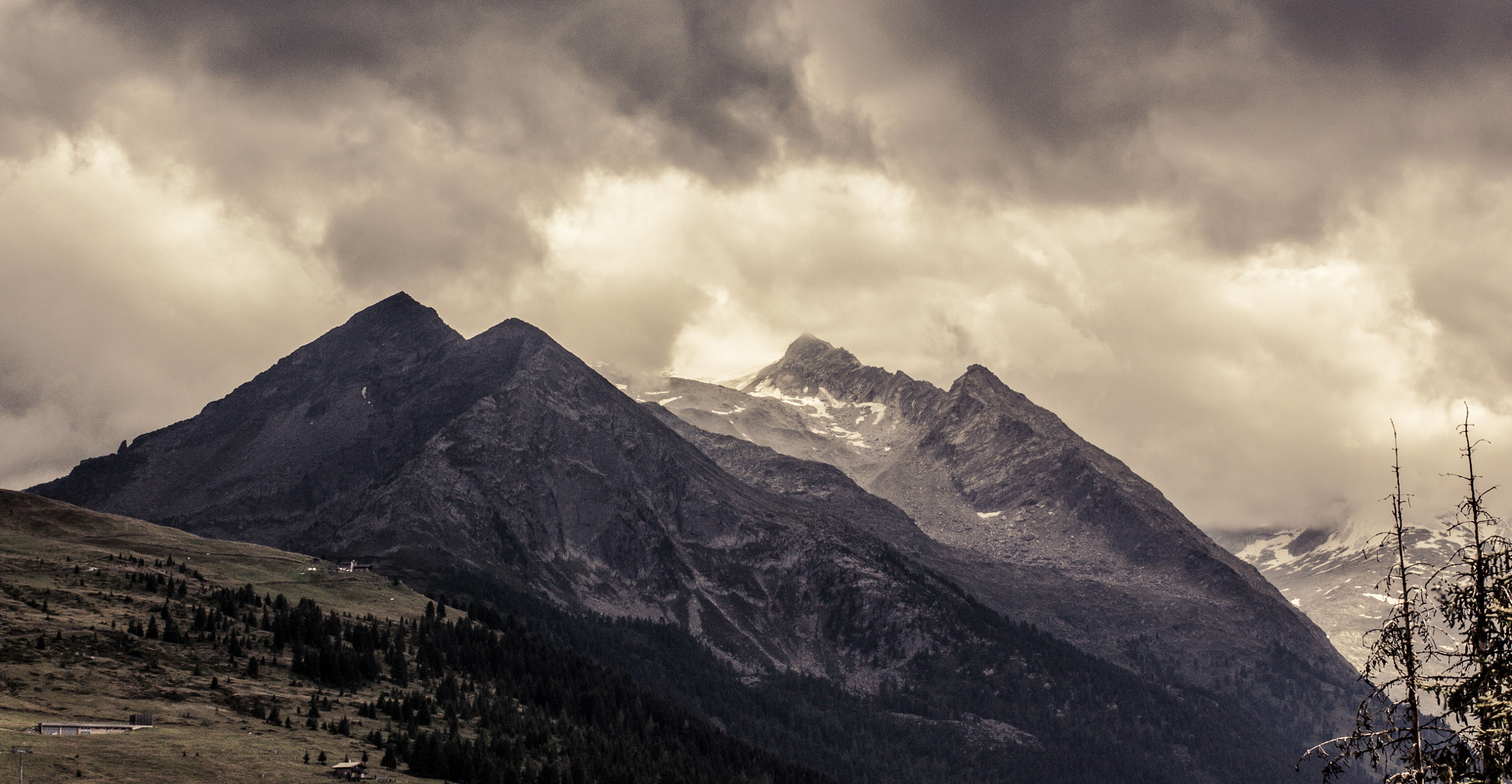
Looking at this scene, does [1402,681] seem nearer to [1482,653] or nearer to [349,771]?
[1482,653]

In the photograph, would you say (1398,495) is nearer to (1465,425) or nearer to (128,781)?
(1465,425)

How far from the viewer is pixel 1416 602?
4378cm

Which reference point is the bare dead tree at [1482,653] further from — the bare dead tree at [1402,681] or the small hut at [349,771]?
the small hut at [349,771]

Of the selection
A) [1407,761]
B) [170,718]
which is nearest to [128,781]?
[170,718]

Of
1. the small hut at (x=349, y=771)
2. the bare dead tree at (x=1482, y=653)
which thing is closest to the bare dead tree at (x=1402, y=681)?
the bare dead tree at (x=1482, y=653)

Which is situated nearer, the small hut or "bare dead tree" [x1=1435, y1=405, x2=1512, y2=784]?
"bare dead tree" [x1=1435, y1=405, x2=1512, y2=784]

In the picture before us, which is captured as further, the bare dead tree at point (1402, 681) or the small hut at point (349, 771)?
the small hut at point (349, 771)

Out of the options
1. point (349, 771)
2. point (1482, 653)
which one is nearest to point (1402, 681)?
point (1482, 653)

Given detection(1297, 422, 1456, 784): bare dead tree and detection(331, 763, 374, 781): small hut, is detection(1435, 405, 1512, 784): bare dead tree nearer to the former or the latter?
detection(1297, 422, 1456, 784): bare dead tree

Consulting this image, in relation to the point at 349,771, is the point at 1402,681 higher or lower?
higher

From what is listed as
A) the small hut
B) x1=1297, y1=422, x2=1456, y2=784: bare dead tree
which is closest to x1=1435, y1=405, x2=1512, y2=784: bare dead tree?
x1=1297, y1=422, x2=1456, y2=784: bare dead tree

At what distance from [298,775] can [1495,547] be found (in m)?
172

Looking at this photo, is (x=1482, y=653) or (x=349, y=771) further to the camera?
(x=349, y=771)

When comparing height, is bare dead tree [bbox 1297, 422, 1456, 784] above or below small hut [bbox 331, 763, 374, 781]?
above
